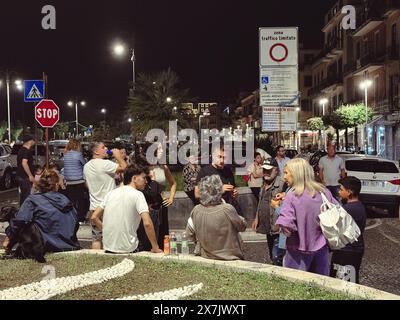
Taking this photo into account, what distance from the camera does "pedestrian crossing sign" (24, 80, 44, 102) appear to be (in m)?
17.6

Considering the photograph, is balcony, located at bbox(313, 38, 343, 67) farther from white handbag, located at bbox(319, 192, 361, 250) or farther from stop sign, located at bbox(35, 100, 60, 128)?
white handbag, located at bbox(319, 192, 361, 250)

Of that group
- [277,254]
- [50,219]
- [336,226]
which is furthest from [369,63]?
[336,226]

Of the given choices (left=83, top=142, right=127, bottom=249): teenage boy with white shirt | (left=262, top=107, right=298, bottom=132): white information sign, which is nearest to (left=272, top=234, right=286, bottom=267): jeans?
(left=83, top=142, right=127, bottom=249): teenage boy with white shirt

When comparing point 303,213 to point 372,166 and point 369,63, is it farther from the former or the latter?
point 369,63

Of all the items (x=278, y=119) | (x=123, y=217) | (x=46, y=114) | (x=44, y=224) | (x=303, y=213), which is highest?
(x=46, y=114)

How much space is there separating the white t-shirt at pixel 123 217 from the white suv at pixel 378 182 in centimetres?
928

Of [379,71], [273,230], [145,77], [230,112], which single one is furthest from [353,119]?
[230,112]

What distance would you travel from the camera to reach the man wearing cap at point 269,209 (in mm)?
7352

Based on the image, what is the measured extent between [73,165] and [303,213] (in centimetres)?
673

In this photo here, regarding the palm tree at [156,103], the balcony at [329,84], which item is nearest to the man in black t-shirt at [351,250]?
the palm tree at [156,103]

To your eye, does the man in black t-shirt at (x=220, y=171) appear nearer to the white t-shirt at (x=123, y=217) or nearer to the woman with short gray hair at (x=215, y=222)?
the white t-shirt at (x=123, y=217)

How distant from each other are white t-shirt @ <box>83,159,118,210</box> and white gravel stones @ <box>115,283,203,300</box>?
3.46m

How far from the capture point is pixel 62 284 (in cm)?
617

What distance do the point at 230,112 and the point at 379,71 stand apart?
451 feet
